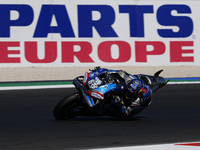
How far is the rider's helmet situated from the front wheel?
2.73ft

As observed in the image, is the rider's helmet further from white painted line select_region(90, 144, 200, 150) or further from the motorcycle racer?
white painted line select_region(90, 144, 200, 150)

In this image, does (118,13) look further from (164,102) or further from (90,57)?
(164,102)

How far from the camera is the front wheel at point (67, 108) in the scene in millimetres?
7880

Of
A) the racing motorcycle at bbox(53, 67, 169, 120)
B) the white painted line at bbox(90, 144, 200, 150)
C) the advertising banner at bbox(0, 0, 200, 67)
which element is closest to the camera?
the white painted line at bbox(90, 144, 200, 150)

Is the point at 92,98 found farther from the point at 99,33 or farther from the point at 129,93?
the point at 99,33

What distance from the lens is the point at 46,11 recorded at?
15.0 m

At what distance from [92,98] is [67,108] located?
0.55 m

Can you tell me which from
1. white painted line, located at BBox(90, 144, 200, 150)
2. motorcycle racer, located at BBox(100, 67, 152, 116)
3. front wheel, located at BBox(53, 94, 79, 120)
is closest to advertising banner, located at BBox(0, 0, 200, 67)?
front wheel, located at BBox(53, 94, 79, 120)

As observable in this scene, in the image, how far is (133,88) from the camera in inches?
311

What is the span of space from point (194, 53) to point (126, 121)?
801 centimetres

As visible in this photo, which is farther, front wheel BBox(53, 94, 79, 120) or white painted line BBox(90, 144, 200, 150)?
front wheel BBox(53, 94, 79, 120)

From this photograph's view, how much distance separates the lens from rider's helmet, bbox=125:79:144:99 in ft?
25.9

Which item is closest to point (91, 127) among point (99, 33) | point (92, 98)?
point (92, 98)

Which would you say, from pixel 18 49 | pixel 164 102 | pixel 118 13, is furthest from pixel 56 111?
pixel 118 13
